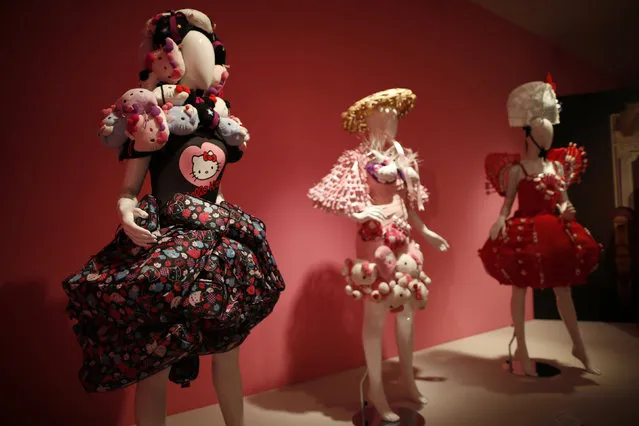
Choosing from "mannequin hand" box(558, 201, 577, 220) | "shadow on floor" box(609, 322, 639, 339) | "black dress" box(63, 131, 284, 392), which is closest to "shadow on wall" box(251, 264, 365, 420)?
"black dress" box(63, 131, 284, 392)

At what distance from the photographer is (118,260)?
1302 mm

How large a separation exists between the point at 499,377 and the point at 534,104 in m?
1.43

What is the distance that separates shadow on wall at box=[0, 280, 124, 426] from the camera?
1755mm

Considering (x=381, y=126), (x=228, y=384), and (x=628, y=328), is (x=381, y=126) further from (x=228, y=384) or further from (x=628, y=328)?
(x=628, y=328)

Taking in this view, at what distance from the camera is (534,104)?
2.44 m

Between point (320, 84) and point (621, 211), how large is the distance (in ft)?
7.40

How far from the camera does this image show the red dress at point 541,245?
229 centimetres

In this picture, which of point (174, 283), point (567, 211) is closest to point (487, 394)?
point (567, 211)

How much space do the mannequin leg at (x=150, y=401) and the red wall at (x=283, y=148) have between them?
2.31ft

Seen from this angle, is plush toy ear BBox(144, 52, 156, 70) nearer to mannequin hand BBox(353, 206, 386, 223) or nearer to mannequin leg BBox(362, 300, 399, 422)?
mannequin hand BBox(353, 206, 386, 223)

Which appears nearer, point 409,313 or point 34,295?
point 34,295

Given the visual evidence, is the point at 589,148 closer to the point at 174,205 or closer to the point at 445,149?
the point at 445,149

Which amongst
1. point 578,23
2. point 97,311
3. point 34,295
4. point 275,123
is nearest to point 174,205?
point 97,311

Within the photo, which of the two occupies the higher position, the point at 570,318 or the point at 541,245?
the point at 541,245
